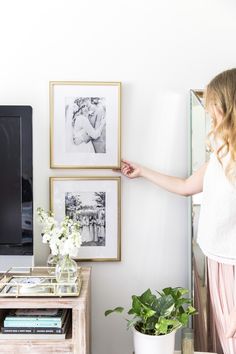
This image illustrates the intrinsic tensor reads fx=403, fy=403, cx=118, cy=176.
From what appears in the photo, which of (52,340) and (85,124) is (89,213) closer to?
(85,124)

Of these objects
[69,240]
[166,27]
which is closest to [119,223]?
[69,240]

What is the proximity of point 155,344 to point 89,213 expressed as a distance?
2.17 ft

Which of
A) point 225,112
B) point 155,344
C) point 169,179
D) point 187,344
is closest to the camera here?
point 225,112

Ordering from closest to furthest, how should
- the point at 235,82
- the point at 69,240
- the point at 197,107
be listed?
the point at 235,82, the point at 69,240, the point at 197,107

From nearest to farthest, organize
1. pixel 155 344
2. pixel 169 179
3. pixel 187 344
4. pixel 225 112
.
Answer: pixel 225 112 < pixel 155 344 < pixel 187 344 < pixel 169 179

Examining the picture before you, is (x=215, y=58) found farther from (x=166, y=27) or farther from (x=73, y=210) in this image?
(x=73, y=210)

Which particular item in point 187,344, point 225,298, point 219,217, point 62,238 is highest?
point 219,217

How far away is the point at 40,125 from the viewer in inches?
76.2

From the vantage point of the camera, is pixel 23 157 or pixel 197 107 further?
pixel 197 107

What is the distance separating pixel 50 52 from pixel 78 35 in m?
0.16

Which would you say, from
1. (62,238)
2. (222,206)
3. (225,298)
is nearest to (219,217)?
(222,206)

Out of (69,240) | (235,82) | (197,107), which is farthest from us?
(197,107)

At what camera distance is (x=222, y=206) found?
1521mm

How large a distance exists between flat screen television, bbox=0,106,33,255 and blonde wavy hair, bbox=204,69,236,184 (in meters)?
0.74
